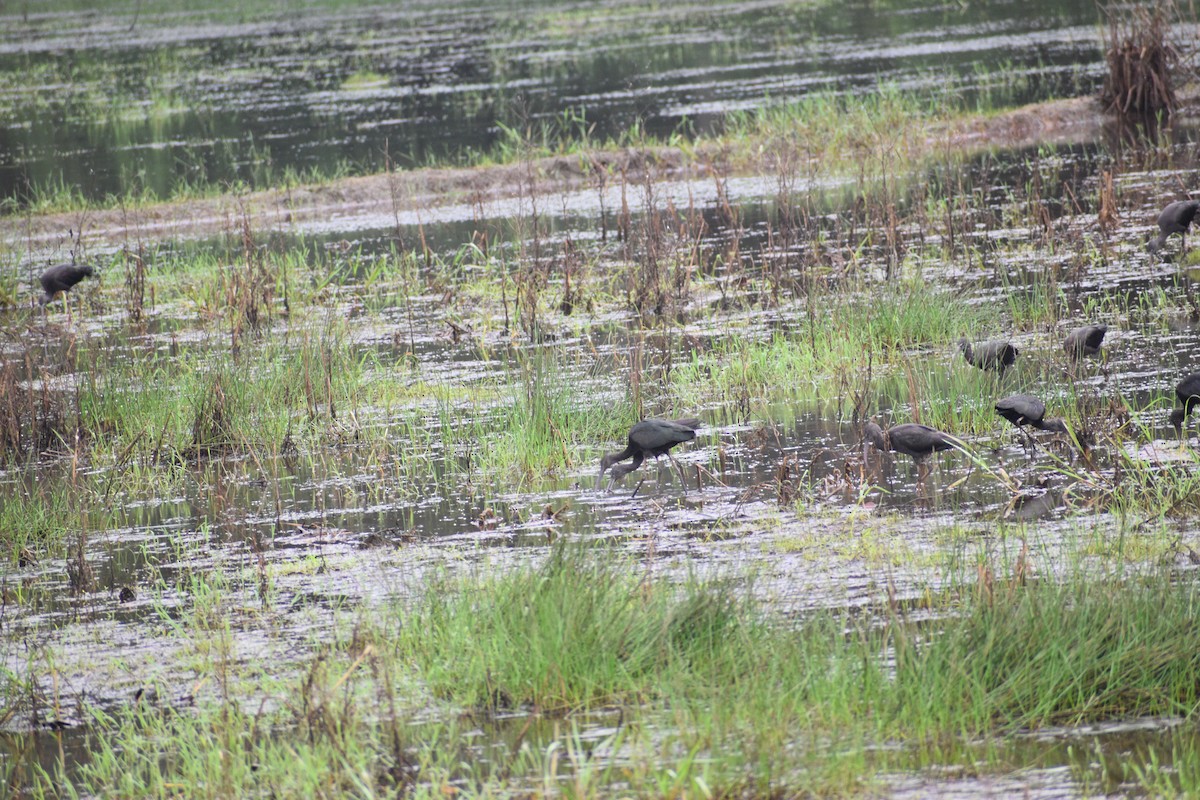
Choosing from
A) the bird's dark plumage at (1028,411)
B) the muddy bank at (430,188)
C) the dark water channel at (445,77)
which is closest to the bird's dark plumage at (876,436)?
the bird's dark plumage at (1028,411)

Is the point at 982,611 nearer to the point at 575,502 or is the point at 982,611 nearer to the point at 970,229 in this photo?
the point at 575,502

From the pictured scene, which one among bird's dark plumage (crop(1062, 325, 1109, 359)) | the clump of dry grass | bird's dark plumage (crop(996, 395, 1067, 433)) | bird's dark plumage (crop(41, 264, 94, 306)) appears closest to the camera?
bird's dark plumage (crop(996, 395, 1067, 433))

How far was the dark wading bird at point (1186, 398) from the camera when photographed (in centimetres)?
632

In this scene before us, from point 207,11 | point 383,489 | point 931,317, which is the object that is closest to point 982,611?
point 383,489

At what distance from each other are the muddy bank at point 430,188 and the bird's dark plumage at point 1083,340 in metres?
8.59

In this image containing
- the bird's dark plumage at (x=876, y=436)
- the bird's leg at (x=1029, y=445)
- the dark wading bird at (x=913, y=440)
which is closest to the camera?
the dark wading bird at (x=913, y=440)

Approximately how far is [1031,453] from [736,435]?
141 centimetres

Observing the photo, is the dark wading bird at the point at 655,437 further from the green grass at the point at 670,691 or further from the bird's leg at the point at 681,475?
the green grass at the point at 670,691

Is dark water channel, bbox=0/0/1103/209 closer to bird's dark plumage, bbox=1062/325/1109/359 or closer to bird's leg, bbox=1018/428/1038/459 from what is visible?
bird's dark plumage, bbox=1062/325/1109/359

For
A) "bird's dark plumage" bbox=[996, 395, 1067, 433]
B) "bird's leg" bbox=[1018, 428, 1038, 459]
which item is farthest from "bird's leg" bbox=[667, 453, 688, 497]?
"bird's leg" bbox=[1018, 428, 1038, 459]

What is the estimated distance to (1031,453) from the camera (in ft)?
21.3

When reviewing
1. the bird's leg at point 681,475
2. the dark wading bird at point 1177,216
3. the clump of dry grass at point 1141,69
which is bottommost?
the bird's leg at point 681,475

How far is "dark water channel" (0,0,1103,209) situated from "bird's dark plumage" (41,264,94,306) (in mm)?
4484

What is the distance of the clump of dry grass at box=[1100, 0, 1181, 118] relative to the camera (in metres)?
16.8
